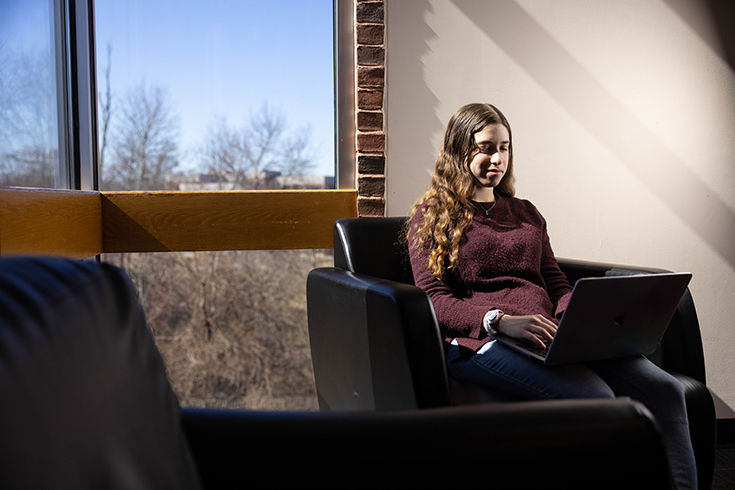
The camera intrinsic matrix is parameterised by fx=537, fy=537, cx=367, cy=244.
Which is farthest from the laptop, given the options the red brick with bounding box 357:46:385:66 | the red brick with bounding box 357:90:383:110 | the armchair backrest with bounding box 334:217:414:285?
the red brick with bounding box 357:46:385:66

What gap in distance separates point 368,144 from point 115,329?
5.95 feet

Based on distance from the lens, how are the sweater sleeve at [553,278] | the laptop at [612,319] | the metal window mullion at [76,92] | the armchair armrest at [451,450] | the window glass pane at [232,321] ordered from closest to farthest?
the armchair armrest at [451,450] < the laptop at [612,319] < the sweater sleeve at [553,278] < the metal window mullion at [76,92] < the window glass pane at [232,321]

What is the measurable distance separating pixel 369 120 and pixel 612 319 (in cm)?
140

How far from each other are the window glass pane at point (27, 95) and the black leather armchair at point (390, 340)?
104 centimetres

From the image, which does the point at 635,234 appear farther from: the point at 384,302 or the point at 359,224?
the point at 384,302

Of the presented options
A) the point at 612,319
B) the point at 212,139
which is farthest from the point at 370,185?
the point at 612,319

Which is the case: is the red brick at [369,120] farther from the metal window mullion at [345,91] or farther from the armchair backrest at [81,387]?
the armchair backrest at [81,387]

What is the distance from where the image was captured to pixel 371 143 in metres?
2.34

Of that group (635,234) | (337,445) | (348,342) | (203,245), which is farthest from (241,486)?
(635,234)

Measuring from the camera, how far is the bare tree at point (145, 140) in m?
2.39

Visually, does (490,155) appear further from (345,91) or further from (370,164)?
(345,91)

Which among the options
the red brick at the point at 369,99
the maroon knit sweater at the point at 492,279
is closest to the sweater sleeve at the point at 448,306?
the maroon knit sweater at the point at 492,279

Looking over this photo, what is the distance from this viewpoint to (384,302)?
129cm

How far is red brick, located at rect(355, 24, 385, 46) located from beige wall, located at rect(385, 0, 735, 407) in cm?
4
